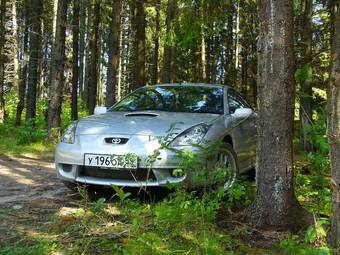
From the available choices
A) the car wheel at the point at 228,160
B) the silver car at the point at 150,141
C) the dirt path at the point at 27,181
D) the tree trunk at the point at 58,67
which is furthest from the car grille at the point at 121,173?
the tree trunk at the point at 58,67

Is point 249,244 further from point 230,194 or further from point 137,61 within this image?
point 137,61

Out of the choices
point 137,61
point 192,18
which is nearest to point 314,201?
point 192,18

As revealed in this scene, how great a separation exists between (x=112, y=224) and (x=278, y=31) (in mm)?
2221

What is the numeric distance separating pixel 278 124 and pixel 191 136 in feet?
4.38

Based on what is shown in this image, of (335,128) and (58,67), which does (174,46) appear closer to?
(58,67)

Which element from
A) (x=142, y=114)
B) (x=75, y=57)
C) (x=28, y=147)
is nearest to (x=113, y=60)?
(x=28, y=147)

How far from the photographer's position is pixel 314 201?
4.84 m

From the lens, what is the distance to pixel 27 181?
274 inches

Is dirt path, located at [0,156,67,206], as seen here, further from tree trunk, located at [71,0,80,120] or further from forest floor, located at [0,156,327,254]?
tree trunk, located at [71,0,80,120]

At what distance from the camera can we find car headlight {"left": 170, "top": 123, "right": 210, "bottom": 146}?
498 cm

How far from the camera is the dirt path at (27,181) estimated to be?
225 inches

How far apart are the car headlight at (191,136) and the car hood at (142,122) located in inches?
2.6

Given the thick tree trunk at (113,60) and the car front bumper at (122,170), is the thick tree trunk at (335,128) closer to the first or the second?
the car front bumper at (122,170)

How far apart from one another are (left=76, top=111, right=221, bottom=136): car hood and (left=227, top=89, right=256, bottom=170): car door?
43cm
